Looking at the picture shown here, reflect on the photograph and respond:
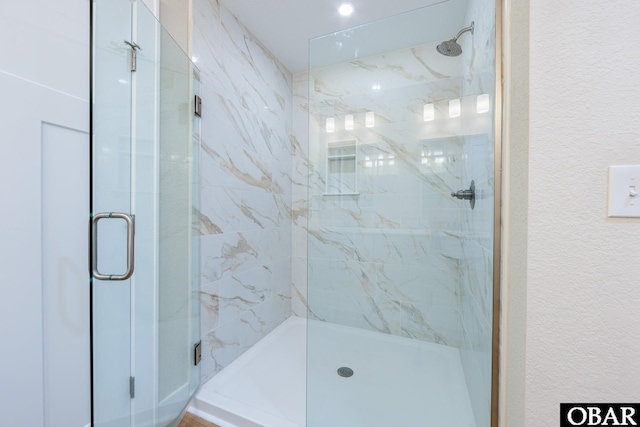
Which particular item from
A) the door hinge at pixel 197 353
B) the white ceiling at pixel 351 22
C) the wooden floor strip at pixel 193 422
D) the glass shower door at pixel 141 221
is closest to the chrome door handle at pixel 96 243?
the glass shower door at pixel 141 221

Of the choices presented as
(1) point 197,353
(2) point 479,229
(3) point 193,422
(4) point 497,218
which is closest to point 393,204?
(2) point 479,229

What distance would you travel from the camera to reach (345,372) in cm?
149

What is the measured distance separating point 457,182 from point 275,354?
1.73 meters

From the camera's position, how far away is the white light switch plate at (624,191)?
1.89 ft

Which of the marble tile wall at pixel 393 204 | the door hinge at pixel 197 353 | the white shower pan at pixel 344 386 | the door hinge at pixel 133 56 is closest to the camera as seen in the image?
the door hinge at pixel 133 56

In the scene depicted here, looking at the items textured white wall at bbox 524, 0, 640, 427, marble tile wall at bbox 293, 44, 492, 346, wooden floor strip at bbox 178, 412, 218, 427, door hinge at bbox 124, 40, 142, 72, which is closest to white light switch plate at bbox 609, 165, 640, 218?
textured white wall at bbox 524, 0, 640, 427

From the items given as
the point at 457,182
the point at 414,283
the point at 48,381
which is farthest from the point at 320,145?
the point at 48,381

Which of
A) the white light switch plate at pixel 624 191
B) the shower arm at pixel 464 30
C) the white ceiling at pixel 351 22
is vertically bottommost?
the white light switch plate at pixel 624 191

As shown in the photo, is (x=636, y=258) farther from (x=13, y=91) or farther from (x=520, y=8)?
(x=13, y=91)

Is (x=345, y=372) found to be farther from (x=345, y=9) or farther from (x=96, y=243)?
(x=345, y=9)

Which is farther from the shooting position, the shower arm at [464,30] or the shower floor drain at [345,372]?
the shower floor drain at [345,372]

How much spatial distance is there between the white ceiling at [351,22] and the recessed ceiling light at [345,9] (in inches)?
1.1

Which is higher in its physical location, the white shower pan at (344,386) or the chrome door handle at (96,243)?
the chrome door handle at (96,243)

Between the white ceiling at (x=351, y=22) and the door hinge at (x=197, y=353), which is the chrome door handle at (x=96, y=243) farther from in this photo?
the white ceiling at (x=351, y=22)
